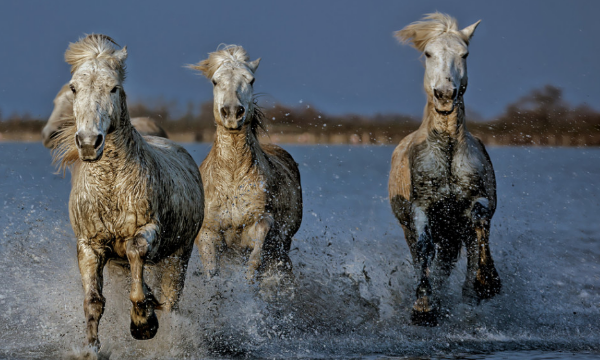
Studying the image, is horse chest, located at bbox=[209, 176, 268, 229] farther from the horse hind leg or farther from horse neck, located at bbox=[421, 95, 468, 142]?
horse neck, located at bbox=[421, 95, 468, 142]

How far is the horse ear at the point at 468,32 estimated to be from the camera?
6930 mm

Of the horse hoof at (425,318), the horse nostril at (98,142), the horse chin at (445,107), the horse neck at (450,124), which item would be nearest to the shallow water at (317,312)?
the horse hoof at (425,318)

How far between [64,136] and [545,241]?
27.7ft

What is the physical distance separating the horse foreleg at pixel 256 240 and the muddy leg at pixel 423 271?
4.15ft

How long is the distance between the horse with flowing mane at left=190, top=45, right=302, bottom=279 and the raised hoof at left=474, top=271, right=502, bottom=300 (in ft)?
5.54

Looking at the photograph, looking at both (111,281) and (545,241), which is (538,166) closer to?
(545,241)

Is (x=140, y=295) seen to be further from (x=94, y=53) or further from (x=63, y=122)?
(x=63, y=122)

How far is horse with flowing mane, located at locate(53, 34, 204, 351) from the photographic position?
465 cm

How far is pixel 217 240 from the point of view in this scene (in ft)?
22.7

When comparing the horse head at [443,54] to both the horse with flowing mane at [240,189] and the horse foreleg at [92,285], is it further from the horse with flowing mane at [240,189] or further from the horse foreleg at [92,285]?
the horse foreleg at [92,285]

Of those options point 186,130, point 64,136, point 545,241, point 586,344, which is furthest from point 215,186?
point 186,130

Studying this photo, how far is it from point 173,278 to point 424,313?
2.02m

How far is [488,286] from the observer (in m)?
6.71

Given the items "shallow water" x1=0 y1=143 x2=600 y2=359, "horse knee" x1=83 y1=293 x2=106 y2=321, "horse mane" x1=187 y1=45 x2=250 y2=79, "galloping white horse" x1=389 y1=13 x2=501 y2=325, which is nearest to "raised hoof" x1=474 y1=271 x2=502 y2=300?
"galloping white horse" x1=389 y1=13 x2=501 y2=325
